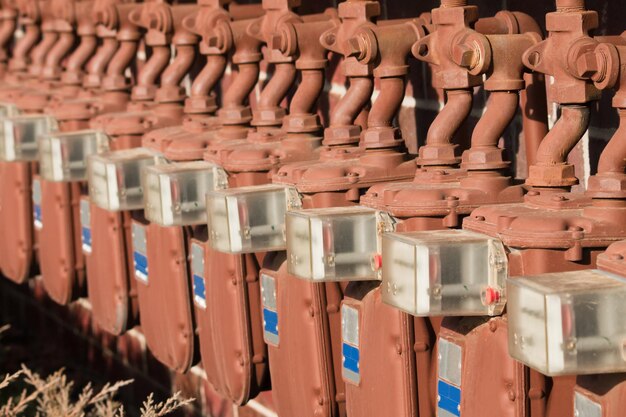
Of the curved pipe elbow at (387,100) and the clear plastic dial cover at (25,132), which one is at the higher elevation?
the curved pipe elbow at (387,100)

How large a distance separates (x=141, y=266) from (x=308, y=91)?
946mm

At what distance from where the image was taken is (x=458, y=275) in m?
2.56

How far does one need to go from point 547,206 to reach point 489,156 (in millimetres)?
274

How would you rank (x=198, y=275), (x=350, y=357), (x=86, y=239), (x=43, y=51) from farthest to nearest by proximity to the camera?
(x=43, y=51) → (x=86, y=239) → (x=198, y=275) → (x=350, y=357)

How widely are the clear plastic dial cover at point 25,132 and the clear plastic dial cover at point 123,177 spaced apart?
88 cm

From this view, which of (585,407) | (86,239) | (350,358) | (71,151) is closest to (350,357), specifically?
(350,358)

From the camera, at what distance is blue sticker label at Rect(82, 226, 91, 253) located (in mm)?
4642

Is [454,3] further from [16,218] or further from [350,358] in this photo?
[16,218]

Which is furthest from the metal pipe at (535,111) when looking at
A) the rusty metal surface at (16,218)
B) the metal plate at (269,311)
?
the rusty metal surface at (16,218)

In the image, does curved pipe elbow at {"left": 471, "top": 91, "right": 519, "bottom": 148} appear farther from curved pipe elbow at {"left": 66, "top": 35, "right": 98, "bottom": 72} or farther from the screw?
curved pipe elbow at {"left": 66, "top": 35, "right": 98, "bottom": 72}

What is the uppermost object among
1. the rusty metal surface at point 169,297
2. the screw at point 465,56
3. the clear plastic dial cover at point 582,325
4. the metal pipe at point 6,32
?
the metal pipe at point 6,32

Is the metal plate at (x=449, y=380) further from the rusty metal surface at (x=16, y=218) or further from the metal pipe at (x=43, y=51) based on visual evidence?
the metal pipe at (x=43, y=51)

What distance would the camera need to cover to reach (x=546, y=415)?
2.50m

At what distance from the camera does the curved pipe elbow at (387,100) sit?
315 centimetres
